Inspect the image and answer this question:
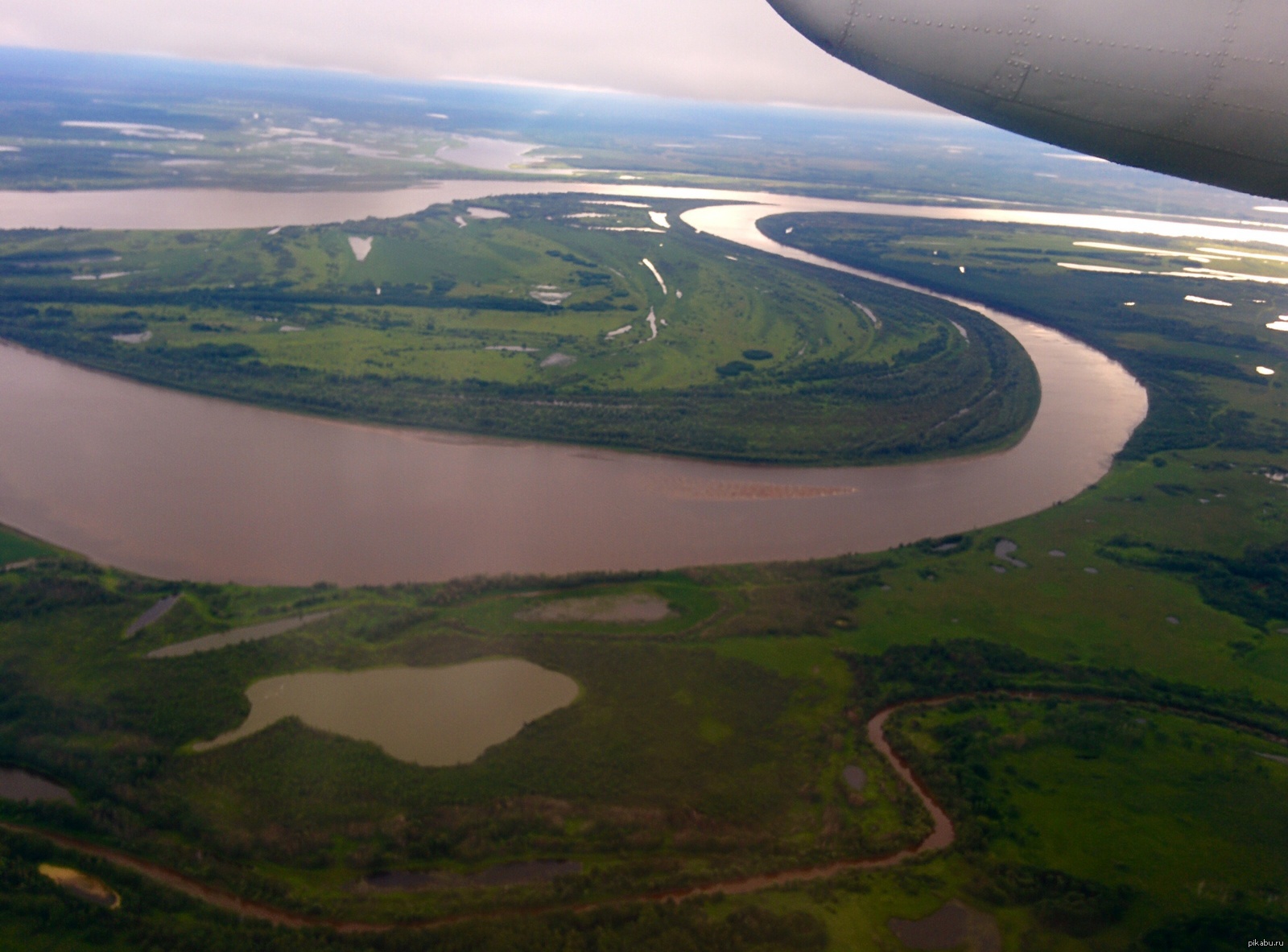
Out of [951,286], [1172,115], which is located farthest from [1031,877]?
[951,286]

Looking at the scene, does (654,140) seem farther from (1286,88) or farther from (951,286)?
(1286,88)

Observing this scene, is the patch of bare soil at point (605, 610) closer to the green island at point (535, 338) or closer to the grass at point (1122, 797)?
the grass at point (1122, 797)

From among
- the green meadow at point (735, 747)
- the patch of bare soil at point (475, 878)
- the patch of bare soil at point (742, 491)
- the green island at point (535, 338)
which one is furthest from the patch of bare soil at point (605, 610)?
the green island at point (535, 338)

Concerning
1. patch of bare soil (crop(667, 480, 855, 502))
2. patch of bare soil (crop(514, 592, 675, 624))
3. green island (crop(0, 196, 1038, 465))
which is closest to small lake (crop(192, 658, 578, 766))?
patch of bare soil (crop(514, 592, 675, 624))

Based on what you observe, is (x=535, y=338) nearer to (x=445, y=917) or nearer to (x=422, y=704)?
(x=422, y=704)

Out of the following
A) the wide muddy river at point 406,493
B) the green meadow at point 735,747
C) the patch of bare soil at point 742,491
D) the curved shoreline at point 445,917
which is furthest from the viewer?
the patch of bare soil at point 742,491

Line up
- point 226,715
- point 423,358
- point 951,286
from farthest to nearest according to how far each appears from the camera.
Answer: point 951,286 < point 423,358 < point 226,715

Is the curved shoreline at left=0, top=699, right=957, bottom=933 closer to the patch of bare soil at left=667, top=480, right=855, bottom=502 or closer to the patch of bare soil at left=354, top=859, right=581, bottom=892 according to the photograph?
the patch of bare soil at left=354, top=859, right=581, bottom=892
